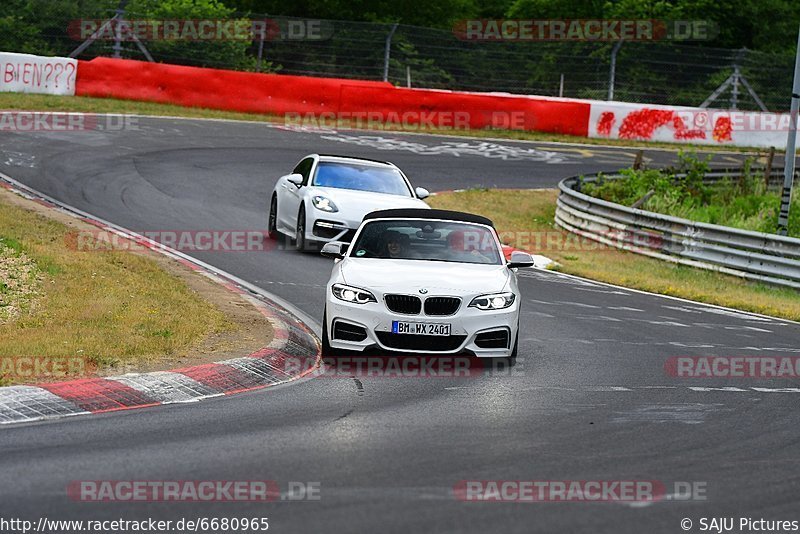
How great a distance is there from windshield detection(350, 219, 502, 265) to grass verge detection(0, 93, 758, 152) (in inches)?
860

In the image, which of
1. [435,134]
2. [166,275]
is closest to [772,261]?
[166,275]

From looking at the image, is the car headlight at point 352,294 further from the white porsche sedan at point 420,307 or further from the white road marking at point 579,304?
the white road marking at point 579,304

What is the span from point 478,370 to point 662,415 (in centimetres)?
226

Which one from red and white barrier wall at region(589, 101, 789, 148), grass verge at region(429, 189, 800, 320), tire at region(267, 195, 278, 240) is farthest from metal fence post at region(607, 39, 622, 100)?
tire at region(267, 195, 278, 240)

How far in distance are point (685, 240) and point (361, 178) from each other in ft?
22.4

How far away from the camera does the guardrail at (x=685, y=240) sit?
70.2 feet

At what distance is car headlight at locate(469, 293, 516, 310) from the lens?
1131 centimetres

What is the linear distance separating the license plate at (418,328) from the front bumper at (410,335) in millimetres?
29

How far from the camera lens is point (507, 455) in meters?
7.89

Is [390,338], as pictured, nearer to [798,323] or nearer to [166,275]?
[166,275]

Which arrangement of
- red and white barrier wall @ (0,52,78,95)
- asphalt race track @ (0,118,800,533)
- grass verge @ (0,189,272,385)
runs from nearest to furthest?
asphalt race track @ (0,118,800,533)
grass verge @ (0,189,272,385)
red and white barrier wall @ (0,52,78,95)

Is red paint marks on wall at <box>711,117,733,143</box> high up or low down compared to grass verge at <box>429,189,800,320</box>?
up

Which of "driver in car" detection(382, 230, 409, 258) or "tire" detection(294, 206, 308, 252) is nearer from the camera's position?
"driver in car" detection(382, 230, 409, 258)

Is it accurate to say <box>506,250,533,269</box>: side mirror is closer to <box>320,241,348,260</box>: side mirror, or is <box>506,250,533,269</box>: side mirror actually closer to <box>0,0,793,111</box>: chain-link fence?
<box>320,241,348,260</box>: side mirror
